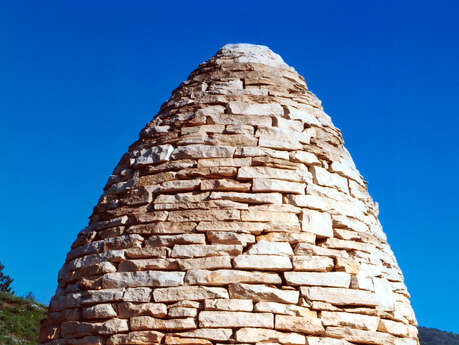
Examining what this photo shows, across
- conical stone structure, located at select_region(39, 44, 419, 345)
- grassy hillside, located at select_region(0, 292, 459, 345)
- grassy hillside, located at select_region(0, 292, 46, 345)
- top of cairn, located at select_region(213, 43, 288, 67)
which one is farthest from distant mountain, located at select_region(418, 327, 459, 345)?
conical stone structure, located at select_region(39, 44, 419, 345)

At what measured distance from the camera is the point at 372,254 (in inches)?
175

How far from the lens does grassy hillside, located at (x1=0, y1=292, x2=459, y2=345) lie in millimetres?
17297

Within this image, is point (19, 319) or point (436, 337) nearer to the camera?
point (19, 319)

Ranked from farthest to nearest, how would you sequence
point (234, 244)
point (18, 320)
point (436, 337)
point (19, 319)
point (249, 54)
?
point (436, 337) < point (19, 319) < point (18, 320) < point (249, 54) < point (234, 244)

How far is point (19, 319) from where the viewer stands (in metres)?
19.2

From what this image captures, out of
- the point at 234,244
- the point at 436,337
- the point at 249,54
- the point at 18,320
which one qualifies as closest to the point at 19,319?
the point at 18,320

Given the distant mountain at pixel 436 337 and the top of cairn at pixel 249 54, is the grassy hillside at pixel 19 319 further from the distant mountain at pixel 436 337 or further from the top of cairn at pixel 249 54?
the top of cairn at pixel 249 54

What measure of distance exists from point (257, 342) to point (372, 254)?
4.67 feet

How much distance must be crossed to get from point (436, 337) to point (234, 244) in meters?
28.9

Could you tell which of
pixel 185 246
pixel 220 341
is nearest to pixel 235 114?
pixel 185 246

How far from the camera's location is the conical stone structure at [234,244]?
3.71 m

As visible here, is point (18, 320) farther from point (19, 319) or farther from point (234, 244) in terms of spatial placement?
point (234, 244)

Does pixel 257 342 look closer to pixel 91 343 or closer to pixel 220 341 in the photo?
pixel 220 341

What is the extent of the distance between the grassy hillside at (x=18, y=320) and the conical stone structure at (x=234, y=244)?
14.3 metres
